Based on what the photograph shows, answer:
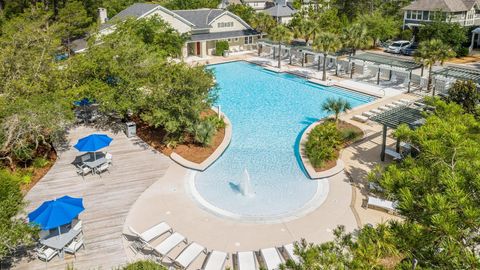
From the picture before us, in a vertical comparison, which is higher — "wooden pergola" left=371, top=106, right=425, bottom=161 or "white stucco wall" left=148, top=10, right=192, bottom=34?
"white stucco wall" left=148, top=10, right=192, bottom=34

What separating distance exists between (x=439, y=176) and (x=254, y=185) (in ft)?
39.2

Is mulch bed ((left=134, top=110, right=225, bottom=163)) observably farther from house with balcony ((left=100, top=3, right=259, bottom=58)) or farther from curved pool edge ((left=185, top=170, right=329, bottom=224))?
house with balcony ((left=100, top=3, right=259, bottom=58))

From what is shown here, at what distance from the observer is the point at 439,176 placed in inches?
297

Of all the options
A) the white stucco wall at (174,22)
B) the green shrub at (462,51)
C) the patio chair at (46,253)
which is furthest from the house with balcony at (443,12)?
the patio chair at (46,253)

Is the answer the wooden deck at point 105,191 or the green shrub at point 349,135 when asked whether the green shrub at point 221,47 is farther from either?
the green shrub at point 349,135

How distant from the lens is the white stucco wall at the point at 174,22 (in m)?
44.7

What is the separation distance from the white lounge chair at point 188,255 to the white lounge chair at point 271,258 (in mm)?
2093

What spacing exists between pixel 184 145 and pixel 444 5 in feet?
132

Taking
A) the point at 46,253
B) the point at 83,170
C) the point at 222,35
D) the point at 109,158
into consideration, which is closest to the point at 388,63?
the point at 222,35

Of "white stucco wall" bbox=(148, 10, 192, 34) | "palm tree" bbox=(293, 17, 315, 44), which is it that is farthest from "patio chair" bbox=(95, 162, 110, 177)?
"white stucco wall" bbox=(148, 10, 192, 34)

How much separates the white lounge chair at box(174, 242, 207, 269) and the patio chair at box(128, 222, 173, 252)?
1.34 metres

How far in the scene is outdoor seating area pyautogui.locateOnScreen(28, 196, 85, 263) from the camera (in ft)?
42.7

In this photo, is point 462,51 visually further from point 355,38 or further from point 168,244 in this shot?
point 168,244

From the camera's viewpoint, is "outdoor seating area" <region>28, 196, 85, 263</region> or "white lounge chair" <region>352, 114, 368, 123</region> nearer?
"outdoor seating area" <region>28, 196, 85, 263</region>
